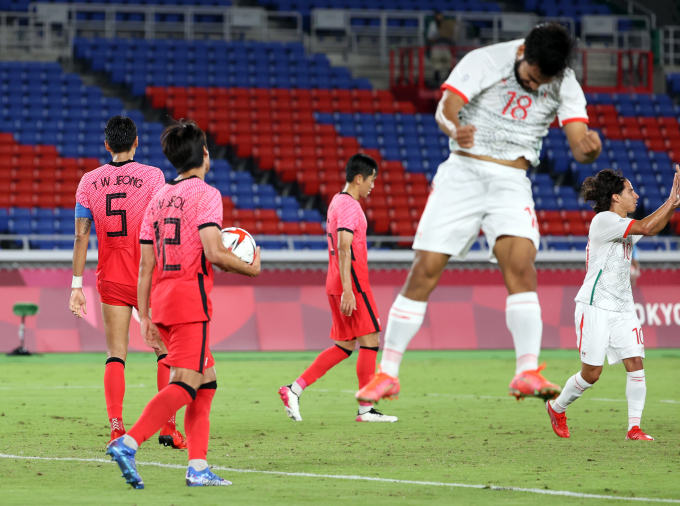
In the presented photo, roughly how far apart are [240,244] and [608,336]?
354 centimetres

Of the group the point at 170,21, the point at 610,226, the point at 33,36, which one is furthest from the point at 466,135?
the point at 170,21

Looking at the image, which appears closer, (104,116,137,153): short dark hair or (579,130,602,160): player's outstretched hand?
(579,130,602,160): player's outstretched hand

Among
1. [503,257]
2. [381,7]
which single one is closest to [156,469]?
[503,257]

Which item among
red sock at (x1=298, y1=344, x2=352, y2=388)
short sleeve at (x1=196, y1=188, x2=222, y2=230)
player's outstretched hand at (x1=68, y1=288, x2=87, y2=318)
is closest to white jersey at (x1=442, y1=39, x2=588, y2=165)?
short sleeve at (x1=196, y1=188, x2=222, y2=230)

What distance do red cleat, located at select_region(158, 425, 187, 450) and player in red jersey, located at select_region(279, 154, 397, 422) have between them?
5.48 feet

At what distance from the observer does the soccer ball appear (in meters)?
5.83

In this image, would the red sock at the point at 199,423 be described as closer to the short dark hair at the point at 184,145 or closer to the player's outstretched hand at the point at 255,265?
the player's outstretched hand at the point at 255,265

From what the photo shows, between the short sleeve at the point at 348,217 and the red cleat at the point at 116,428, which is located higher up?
the short sleeve at the point at 348,217

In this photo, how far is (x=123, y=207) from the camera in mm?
7398

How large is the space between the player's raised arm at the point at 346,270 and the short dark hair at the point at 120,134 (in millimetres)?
2318

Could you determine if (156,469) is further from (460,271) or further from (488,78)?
(460,271)

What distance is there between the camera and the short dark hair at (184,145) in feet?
18.9

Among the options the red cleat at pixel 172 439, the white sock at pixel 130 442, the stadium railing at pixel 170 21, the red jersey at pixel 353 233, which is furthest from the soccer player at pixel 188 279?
the stadium railing at pixel 170 21

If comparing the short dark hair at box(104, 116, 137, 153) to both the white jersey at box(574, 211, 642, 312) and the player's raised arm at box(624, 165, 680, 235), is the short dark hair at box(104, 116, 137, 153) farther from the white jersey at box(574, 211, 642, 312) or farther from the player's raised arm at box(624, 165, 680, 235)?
the player's raised arm at box(624, 165, 680, 235)
